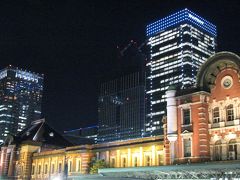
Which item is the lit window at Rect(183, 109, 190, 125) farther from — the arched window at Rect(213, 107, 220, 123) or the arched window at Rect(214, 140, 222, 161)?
the arched window at Rect(214, 140, 222, 161)

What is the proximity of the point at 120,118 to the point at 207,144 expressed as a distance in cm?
13256

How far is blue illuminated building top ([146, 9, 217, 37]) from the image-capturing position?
484 ft

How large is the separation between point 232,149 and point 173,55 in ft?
360

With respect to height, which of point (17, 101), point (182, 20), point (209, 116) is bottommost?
point (209, 116)

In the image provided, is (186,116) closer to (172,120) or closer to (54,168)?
(172,120)

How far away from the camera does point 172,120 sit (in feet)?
121

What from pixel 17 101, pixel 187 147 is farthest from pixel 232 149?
pixel 17 101

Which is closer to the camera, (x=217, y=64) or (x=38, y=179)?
(x=217, y=64)

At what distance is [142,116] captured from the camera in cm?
15250

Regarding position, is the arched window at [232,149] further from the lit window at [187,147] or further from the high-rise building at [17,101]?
the high-rise building at [17,101]

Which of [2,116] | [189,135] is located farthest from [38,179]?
[2,116]

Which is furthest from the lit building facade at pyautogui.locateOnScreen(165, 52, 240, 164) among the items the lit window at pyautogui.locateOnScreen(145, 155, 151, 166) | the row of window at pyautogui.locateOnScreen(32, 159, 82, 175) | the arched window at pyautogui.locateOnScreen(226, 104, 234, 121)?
the row of window at pyautogui.locateOnScreen(32, 159, 82, 175)

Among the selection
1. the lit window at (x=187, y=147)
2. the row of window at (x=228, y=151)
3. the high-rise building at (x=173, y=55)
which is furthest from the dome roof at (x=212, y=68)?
the high-rise building at (x=173, y=55)

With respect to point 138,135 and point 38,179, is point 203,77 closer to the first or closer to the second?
point 38,179
